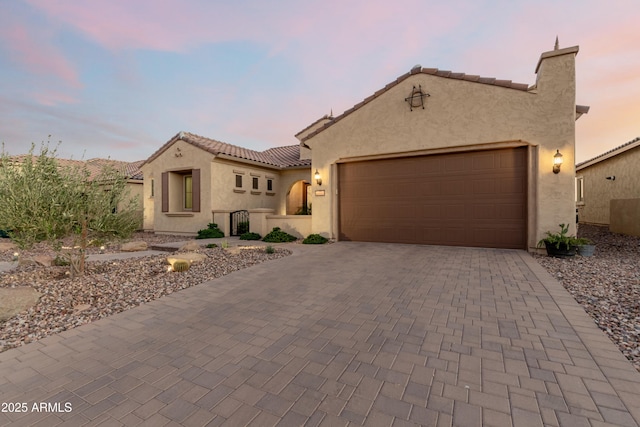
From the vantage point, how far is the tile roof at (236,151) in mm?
13191

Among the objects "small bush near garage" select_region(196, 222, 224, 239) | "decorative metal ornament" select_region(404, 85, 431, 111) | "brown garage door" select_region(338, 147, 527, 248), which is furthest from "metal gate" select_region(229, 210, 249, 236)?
"decorative metal ornament" select_region(404, 85, 431, 111)

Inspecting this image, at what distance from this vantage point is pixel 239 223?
13461mm

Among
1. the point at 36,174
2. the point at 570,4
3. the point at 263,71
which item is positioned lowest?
the point at 36,174

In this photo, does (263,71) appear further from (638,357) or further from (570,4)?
(638,357)

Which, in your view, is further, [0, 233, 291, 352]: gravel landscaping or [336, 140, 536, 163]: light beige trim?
[336, 140, 536, 163]: light beige trim

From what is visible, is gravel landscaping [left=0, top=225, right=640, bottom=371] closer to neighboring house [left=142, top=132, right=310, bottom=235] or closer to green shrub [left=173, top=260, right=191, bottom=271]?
green shrub [left=173, top=260, right=191, bottom=271]

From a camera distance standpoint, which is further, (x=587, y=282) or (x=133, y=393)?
(x=587, y=282)

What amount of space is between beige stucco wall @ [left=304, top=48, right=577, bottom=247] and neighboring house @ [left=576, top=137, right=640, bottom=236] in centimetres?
657

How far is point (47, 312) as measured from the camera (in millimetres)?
3674

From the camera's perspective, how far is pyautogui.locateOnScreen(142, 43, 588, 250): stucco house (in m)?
7.68

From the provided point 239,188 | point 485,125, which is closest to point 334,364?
point 485,125

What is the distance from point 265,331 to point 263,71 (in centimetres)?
1367

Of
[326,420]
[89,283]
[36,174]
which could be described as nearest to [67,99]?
[36,174]

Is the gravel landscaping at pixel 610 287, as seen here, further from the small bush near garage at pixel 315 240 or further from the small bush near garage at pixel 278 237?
the small bush near garage at pixel 278 237
